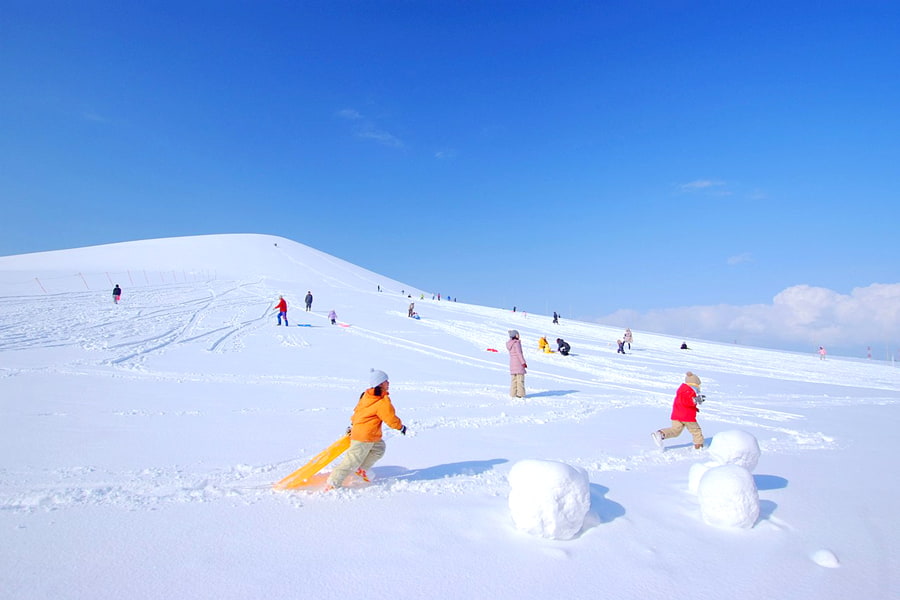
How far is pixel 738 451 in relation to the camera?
6324mm

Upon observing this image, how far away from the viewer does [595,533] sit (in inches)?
182

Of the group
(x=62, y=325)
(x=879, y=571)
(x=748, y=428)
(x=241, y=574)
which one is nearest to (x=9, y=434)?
(x=241, y=574)

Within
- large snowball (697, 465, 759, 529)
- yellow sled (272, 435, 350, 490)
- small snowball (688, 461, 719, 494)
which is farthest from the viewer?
small snowball (688, 461, 719, 494)

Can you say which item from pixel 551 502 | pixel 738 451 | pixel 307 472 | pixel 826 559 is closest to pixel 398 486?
pixel 307 472

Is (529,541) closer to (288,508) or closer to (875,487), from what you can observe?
(288,508)

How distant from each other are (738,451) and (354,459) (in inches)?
189

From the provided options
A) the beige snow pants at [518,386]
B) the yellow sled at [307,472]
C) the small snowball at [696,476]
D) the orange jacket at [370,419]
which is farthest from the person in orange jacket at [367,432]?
the beige snow pants at [518,386]

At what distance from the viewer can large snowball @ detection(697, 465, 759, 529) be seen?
A: 477 cm

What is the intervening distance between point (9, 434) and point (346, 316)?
2635 centimetres

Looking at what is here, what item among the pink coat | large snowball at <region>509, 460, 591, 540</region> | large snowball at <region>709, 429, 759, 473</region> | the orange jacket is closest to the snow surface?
large snowball at <region>509, 460, 591, 540</region>

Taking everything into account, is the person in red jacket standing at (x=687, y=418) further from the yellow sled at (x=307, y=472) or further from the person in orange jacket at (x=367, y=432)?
the yellow sled at (x=307, y=472)

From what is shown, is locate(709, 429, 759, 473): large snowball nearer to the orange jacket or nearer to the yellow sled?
the orange jacket

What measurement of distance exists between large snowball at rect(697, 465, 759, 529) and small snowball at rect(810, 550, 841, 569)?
536 mm

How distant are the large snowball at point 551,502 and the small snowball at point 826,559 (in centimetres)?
202
